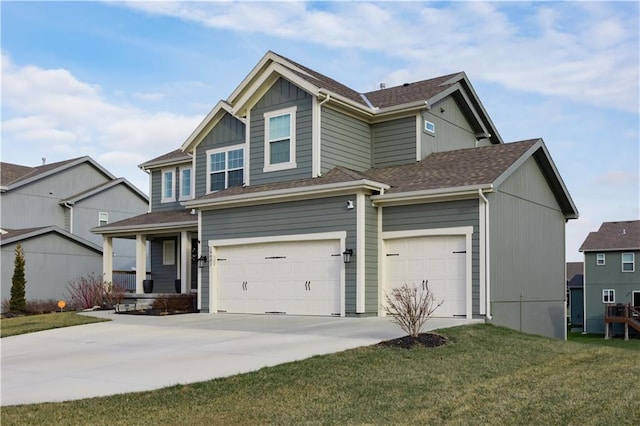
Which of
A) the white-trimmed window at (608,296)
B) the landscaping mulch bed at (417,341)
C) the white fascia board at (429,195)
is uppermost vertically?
the white fascia board at (429,195)

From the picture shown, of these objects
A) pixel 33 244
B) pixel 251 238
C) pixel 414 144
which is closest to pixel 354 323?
pixel 251 238

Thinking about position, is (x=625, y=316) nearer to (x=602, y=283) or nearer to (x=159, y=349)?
(x=602, y=283)

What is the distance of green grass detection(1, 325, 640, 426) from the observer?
25.5ft

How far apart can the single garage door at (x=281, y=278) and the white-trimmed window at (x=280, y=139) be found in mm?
2426

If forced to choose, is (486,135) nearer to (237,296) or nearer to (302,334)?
(237,296)

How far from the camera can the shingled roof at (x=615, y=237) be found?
43625 millimetres

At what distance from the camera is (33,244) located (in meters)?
29.1

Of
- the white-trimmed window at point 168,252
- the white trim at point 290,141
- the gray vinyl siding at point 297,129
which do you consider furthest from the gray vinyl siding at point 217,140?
the white-trimmed window at point 168,252

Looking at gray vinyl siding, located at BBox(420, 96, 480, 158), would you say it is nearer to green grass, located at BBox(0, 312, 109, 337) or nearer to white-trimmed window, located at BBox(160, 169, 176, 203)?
white-trimmed window, located at BBox(160, 169, 176, 203)

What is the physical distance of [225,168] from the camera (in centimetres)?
2283

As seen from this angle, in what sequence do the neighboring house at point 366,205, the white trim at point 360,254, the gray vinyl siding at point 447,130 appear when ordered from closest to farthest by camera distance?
1. the neighboring house at point 366,205
2. the white trim at point 360,254
3. the gray vinyl siding at point 447,130

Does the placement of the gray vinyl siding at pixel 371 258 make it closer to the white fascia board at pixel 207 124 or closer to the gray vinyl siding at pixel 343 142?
the gray vinyl siding at pixel 343 142

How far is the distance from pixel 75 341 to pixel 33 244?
1587 cm

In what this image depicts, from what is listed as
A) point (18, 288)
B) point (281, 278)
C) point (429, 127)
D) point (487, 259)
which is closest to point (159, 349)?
point (281, 278)
